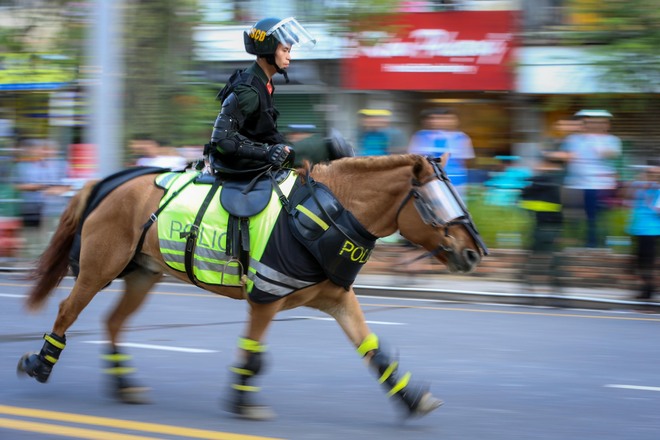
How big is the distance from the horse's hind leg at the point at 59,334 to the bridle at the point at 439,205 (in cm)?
221

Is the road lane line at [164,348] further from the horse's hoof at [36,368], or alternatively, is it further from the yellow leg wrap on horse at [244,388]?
the yellow leg wrap on horse at [244,388]

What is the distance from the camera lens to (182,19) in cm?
1777

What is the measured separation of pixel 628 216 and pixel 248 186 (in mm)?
7908

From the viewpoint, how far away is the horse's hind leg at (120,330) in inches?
260

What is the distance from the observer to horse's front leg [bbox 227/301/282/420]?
599cm

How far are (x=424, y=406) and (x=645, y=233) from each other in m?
6.98

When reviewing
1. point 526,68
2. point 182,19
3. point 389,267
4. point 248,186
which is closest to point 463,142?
point 389,267

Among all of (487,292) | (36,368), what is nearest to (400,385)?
(36,368)

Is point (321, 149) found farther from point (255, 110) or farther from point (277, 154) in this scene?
point (255, 110)

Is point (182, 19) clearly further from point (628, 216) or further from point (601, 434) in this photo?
point (601, 434)

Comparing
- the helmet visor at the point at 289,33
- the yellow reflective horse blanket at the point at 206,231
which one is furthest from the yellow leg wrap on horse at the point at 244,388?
the helmet visor at the point at 289,33

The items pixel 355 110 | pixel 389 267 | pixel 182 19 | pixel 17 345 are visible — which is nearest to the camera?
pixel 17 345

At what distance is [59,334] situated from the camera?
21.8ft

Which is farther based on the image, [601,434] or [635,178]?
[635,178]
